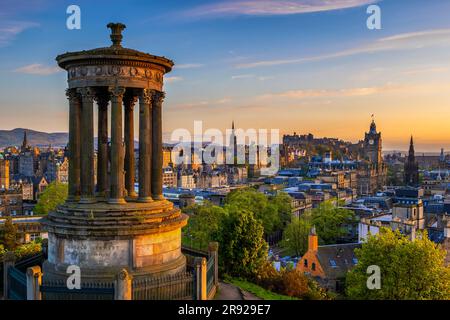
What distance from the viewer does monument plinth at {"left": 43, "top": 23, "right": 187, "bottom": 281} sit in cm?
1597

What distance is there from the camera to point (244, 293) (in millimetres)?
19688

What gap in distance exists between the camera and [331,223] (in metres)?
67.2

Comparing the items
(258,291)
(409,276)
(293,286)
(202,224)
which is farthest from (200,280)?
(202,224)

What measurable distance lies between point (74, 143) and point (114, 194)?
284cm

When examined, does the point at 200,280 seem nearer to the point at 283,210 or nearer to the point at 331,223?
the point at 331,223

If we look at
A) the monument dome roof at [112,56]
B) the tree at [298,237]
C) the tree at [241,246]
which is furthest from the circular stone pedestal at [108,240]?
the tree at [298,237]

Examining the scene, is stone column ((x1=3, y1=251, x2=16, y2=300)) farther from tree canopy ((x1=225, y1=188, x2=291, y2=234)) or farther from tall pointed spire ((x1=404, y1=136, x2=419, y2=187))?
tall pointed spire ((x1=404, y1=136, x2=419, y2=187))

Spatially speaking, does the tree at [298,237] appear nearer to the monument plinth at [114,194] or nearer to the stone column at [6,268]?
the monument plinth at [114,194]

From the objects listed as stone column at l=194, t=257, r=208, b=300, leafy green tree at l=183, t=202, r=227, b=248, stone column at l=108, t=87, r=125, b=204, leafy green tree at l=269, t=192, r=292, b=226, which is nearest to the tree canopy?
leafy green tree at l=269, t=192, r=292, b=226

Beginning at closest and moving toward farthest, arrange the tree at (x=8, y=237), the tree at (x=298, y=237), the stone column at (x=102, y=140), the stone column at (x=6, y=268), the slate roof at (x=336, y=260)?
the stone column at (x=6, y=268)
the stone column at (x=102, y=140)
the tree at (x=8, y=237)
the slate roof at (x=336, y=260)
the tree at (x=298, y=237)

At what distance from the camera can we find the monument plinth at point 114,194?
15969 millimetres

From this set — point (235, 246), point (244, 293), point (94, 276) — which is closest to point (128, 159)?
point (94, 276)

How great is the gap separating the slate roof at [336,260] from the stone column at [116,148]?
111ft
